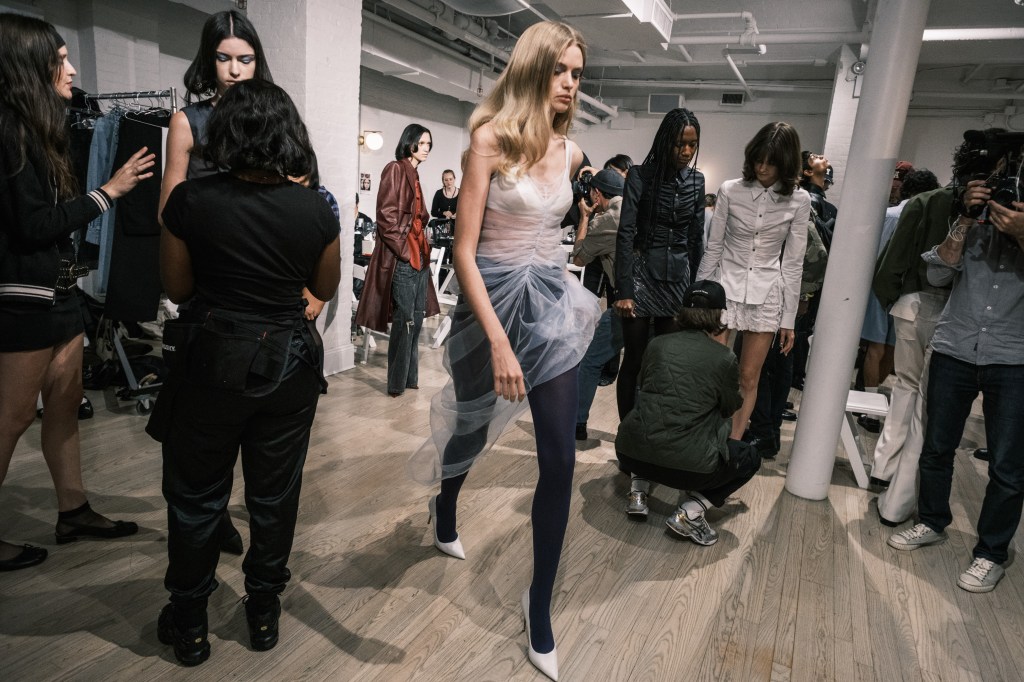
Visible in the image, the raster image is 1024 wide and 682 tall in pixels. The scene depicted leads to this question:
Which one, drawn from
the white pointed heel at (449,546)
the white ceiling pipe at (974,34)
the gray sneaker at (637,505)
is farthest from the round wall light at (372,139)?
the white pointed heel at (449,546)

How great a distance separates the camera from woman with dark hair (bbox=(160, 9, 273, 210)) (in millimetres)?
1626

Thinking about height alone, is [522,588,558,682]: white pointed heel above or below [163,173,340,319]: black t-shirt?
A: below

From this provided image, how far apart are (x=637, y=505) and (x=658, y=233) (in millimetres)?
1148

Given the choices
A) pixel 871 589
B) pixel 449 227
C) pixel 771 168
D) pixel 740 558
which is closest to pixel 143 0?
pixel 449 227

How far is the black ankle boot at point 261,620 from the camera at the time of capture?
1599 millimetres

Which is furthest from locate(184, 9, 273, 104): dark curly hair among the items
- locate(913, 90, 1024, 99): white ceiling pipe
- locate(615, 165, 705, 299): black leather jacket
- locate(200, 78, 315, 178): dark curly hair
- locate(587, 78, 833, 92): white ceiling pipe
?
locate(587, 78, 833, 92): white ceiling pipe

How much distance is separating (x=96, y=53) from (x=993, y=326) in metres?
6.64

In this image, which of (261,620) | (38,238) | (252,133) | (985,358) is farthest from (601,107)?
(261,620)

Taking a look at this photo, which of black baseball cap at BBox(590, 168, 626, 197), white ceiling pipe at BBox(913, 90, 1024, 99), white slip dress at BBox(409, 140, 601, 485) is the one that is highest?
white ceiling pipe at BBox(913, 90, 1024, 99)

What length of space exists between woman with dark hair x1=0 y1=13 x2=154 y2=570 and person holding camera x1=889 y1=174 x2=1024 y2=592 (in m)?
2.70

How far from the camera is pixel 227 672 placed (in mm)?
1545

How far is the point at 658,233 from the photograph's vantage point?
2703 millimetres

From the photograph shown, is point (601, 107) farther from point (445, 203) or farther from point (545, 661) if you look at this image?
point (545, 661)

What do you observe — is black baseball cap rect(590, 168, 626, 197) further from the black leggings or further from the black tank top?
the black tank top
